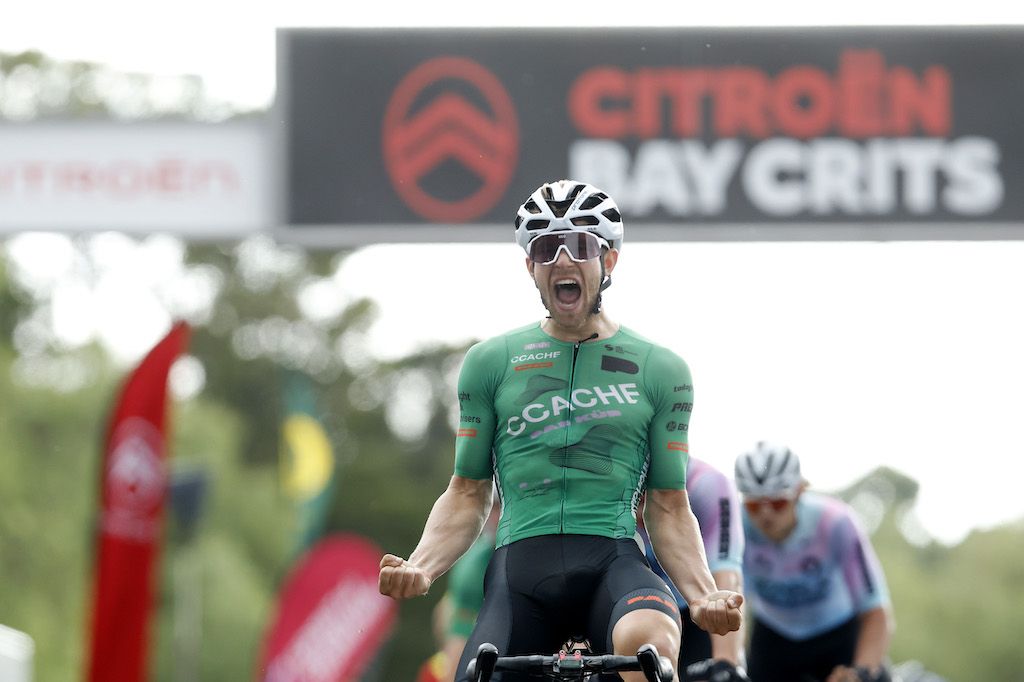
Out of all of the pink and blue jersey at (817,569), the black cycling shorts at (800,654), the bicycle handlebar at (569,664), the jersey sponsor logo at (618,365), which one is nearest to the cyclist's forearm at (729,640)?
the pink and blue jersey at (817,569)

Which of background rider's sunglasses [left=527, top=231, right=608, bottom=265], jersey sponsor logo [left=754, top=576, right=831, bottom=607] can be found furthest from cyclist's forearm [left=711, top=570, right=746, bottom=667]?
background rider's sunglasses [left=527, top=231, right=608, bottom=265]

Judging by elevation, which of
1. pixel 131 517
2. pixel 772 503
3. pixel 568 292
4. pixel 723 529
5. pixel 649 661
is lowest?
pixel 131 517

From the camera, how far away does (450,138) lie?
17.8 m

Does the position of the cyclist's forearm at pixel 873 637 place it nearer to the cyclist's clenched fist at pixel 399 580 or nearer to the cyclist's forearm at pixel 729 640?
the cyclist's forearm at pixel 729 640

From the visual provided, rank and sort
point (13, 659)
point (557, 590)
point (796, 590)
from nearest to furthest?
point (557, 590)
point (796, 590)
point (13, 659)

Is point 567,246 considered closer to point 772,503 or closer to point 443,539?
point 443,539

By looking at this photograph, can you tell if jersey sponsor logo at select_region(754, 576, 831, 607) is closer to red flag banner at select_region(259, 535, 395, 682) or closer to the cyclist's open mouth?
the cyclist's open mouth

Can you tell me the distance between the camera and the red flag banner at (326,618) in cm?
2516

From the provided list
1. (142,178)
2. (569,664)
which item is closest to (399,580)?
(569,664)

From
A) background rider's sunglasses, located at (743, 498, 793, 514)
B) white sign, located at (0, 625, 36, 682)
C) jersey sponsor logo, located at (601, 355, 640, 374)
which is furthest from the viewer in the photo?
white sign, located at (0, 625, 36, 682)

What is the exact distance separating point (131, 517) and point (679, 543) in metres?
14.1

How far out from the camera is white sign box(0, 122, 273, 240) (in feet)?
58.1

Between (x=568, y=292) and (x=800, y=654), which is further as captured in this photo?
(x=800, y=654)

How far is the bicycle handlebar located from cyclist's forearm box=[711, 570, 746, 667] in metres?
3.13
